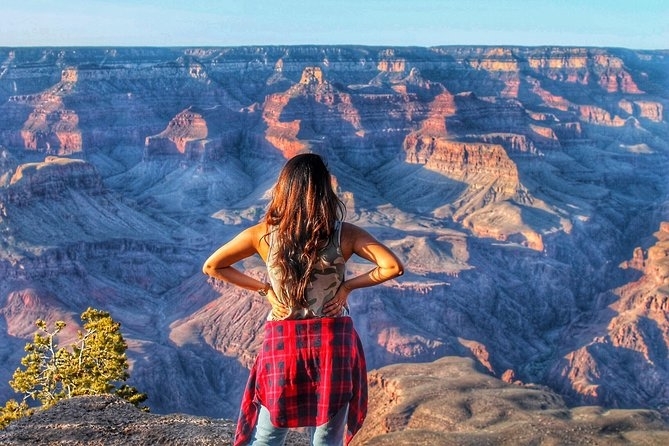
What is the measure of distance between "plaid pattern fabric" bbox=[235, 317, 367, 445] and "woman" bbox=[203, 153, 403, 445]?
0.5 inches

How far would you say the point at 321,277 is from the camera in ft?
28.6

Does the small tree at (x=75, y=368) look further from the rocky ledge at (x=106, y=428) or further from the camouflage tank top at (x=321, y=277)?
the camouflage tank top at (x=321, y=277)

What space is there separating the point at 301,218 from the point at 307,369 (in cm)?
183

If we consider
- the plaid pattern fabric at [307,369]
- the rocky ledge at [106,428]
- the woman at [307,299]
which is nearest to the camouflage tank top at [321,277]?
the woman at [307,299]

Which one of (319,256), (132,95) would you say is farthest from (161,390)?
(132,95)

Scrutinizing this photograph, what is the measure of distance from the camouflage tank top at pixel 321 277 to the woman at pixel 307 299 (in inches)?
0.4

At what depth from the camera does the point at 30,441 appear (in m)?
13.5

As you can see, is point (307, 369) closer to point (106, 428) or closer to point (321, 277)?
point (321, 277)

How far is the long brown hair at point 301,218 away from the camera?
852 cm

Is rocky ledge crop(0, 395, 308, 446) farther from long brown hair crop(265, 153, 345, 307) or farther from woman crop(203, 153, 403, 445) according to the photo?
long brown hair crop(265, 153, 345, 307)

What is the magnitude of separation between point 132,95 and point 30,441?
435 feet

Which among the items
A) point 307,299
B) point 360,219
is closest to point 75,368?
point 307,299

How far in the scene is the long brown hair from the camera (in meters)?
8.52

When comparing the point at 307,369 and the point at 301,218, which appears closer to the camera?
the point at 301,218
